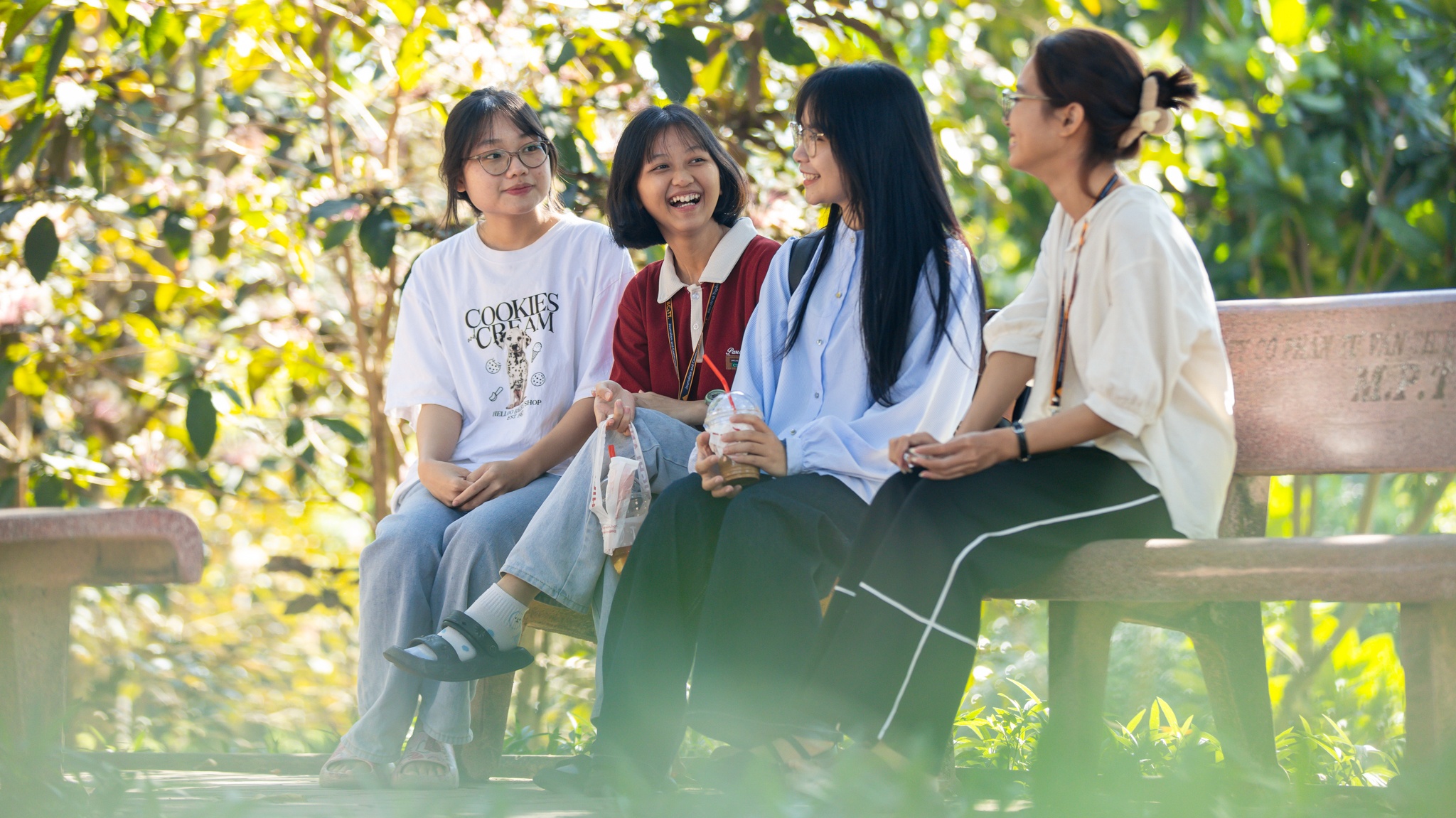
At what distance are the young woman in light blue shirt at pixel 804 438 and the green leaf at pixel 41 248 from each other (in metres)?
2.05

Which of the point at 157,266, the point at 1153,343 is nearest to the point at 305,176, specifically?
the point at 157,266

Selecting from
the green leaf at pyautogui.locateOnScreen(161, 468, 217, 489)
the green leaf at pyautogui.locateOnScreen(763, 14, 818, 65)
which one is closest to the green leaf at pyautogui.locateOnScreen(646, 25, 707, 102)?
the green leaf at pyautogui.locateOnScreen(763, 14, 818, 65)

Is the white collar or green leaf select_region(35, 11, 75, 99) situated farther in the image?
green leaf select_region(35, 11, 75, 99)

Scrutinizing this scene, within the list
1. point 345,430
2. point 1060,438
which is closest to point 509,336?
point 345,430

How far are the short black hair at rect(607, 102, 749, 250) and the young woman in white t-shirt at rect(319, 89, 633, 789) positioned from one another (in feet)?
0.48

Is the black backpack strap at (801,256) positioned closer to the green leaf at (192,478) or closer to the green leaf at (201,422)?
the green leaf at (201,422)

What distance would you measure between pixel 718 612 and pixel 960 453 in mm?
489

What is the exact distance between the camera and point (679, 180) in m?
2.84

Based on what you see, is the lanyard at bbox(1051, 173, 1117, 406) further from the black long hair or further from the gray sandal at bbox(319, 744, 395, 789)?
the gray sandal at bbox(319, 744, 395, 789)

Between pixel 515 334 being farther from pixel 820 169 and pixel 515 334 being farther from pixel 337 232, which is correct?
pixel 820 169

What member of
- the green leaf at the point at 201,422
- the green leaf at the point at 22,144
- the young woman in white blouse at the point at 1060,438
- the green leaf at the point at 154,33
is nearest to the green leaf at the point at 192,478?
the green leaf at the point at 201,422

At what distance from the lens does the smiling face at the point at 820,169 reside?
2.57 m

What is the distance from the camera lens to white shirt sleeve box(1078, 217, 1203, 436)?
6.68 feet

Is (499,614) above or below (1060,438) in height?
below
